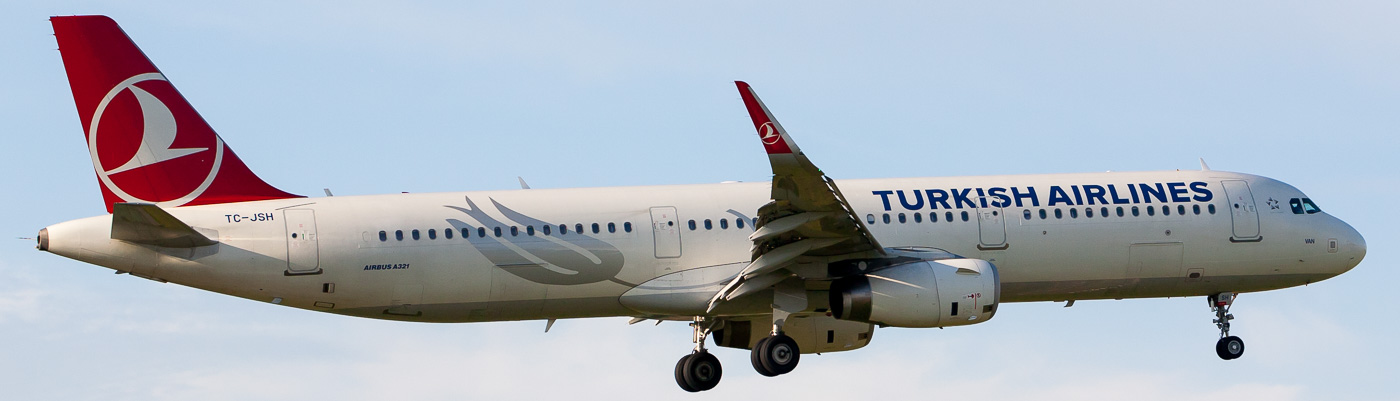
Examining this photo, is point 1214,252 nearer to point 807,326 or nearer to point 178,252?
point 807,326

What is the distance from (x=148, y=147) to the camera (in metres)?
29.8

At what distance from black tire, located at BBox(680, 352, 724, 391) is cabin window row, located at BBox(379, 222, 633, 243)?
4199 millimetres

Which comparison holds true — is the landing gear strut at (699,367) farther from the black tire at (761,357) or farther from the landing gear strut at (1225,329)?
the landing gear strut at (1225,329)

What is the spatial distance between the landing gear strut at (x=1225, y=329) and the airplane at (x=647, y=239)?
35.2 inches

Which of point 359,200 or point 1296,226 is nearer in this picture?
point 359,200

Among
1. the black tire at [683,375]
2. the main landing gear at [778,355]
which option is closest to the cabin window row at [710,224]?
the main landing gear at [778,355]

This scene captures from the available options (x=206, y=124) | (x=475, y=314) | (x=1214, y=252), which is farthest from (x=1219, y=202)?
(x=206, y=124)

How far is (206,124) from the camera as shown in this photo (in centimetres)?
3067

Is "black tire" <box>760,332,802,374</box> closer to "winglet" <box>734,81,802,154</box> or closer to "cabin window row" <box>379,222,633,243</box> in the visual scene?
"cabin window row" <box>379,222,633,243</box>

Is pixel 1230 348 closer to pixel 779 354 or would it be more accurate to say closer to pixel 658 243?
pixel 779 354

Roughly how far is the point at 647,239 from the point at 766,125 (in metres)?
5.20

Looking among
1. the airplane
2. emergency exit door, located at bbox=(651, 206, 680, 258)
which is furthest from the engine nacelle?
emergency exit door, located at bbox=(651, 206, 680, 258)

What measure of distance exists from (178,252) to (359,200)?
10.7ft

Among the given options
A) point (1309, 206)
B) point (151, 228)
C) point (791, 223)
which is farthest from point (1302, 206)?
point (151, 228)
